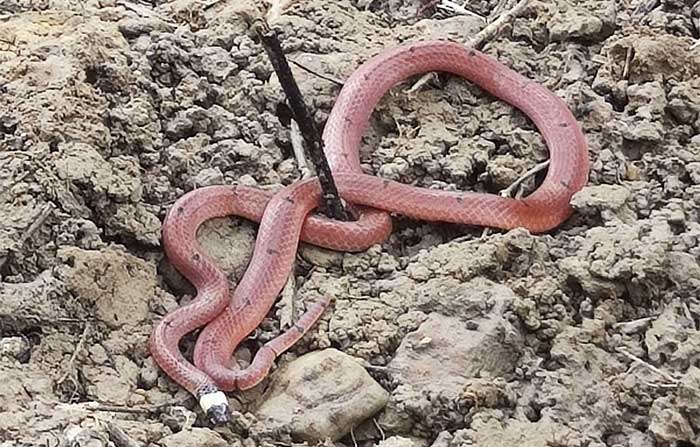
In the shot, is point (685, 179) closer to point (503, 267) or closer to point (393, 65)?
point (503, 267)

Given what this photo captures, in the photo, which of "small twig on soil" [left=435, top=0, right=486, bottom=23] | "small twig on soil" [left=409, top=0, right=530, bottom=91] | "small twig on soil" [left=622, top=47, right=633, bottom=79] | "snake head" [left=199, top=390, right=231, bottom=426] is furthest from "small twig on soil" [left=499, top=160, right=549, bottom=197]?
"snake head" [left=199, top=390, right=231, bottom=426]

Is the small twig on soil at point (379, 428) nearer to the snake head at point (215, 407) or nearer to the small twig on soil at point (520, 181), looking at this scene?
the snake head at point (215, 407)

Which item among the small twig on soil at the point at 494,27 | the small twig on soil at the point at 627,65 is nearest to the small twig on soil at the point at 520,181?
the small twig on soil at the point at 627,65

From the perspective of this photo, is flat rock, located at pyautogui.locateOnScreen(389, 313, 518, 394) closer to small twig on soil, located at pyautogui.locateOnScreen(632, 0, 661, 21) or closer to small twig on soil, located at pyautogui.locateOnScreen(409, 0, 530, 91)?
small twig on soil, located at pyautogui.locateOnScreen(409, 0, 530, 91)

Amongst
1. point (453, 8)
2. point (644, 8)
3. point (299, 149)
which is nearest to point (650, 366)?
point (299, 149)

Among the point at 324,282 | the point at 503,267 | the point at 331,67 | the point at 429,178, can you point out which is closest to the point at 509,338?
the point at 503,267
